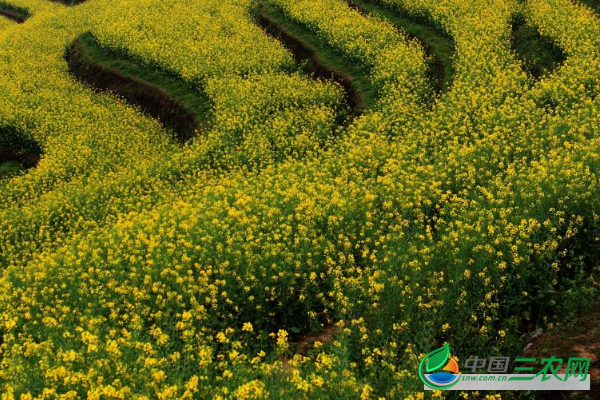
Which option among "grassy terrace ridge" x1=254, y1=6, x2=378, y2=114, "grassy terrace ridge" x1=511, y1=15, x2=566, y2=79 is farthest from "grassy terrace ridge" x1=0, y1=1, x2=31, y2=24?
"grassy terrace ridge" x1=511, y1=15, x2=566, y2=79

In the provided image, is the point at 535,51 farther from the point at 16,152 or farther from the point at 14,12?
the point at 14,12

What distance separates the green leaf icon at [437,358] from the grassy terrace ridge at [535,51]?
1579cm

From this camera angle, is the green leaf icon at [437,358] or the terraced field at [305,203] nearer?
the green leaf icon at [437,358]

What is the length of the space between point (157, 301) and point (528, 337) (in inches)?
267

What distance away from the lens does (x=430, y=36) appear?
87.8 ft

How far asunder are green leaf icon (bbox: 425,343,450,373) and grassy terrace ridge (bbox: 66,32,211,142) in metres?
19.3

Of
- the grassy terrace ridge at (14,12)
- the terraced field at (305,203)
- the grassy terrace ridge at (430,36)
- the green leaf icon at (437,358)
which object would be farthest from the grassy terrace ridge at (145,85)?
the grassy terrace ridge at (14,12)

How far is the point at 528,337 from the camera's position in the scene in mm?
8516

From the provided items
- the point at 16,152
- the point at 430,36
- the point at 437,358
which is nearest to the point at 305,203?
the point at 437,358

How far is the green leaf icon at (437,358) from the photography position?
7.38 meters

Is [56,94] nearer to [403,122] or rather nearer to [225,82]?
[225,82]

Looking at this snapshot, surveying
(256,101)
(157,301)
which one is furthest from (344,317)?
(256,101)

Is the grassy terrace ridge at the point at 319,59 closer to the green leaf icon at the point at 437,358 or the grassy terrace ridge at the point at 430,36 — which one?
the grassy terrace ridge at the point at 430,36

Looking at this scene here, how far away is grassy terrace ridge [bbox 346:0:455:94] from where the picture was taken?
2284cm
